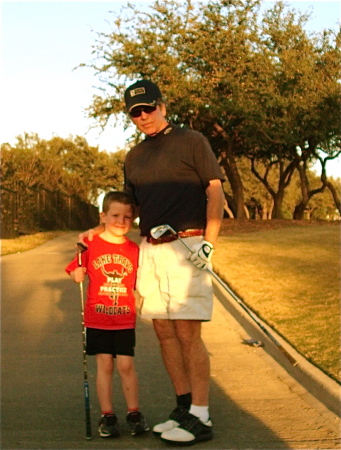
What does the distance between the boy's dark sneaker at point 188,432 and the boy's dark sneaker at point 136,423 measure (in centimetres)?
21

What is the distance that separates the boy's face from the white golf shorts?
30 cm

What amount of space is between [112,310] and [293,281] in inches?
297

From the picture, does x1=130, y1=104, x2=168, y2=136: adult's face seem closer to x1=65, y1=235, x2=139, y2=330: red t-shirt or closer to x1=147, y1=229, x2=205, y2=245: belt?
x1=147, y1=229, x2=205, y2=245: belt

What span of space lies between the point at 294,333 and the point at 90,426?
3683 millimetres

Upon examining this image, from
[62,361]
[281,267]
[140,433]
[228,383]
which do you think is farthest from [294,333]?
[281,267]

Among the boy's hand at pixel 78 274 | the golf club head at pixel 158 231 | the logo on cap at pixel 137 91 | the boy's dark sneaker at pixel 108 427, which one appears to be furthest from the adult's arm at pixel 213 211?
the boy's dark sneaker at pixel 108 427

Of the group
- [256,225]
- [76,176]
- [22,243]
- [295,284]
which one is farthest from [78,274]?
[76,176]

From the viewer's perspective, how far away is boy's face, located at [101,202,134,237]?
5082 millimetres

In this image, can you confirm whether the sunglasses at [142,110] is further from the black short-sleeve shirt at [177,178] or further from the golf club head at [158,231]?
the golf club head at [158,231]

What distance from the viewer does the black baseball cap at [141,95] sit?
4.96 m

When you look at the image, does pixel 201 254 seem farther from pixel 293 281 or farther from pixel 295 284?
pixel 293 281

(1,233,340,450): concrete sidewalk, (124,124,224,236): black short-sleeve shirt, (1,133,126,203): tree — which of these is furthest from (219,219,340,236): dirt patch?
(1,133,126,203): tree

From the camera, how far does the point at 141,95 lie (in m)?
4.98

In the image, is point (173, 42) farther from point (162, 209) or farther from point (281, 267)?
point (162, 209)
